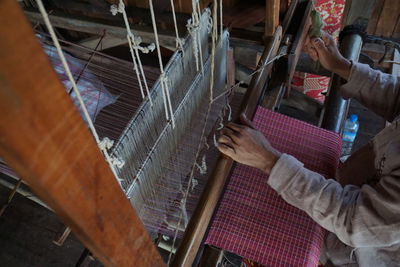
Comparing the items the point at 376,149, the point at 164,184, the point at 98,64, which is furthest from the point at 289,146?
the point at 98,64

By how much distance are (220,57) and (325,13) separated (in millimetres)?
2595

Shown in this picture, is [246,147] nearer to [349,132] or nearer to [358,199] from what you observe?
[358,199]

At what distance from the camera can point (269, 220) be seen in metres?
1.30

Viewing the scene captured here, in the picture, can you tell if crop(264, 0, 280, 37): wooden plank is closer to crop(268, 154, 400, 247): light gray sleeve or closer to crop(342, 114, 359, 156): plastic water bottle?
crop(268, 154, 400, 247): light gray sleeve

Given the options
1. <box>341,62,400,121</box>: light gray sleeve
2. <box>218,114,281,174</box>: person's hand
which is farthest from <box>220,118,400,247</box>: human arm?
<box>341,62,400,121</box>: light gray sleeve

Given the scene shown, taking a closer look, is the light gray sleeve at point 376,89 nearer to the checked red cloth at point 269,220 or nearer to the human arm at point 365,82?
the human arm at point 365,82

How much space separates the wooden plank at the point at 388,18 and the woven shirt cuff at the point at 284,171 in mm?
3140

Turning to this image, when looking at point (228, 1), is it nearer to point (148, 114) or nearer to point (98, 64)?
point (98, 64)

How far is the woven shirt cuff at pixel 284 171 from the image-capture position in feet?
3.95

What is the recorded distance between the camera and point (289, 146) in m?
1.53

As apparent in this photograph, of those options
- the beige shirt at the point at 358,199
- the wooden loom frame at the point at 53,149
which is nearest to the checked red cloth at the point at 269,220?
the beige shirt at the point at 358,199

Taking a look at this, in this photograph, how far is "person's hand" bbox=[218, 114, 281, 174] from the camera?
46.5 inches

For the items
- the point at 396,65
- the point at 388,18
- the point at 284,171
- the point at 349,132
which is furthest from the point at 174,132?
the point at 388,18

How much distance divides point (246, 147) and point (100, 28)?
217 centimetres
